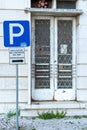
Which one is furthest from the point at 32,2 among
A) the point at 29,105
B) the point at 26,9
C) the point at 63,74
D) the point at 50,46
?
the point at 29,105

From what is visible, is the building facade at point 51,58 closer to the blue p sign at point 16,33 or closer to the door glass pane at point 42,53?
the door glass pane at point 42,53

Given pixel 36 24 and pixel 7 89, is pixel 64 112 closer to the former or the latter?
pixel 7 89

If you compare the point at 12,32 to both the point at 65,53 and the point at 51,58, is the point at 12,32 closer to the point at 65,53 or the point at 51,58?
the point at 51,58

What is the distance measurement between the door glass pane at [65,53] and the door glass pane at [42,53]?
1.12 feet

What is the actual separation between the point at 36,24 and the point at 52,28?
1.53 ft

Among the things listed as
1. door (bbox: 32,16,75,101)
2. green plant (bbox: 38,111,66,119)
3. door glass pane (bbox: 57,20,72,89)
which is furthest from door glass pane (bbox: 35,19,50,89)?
green plant (bbox: 38,111,66,119)

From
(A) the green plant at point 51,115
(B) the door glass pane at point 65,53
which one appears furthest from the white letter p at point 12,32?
(B) the door glass pane at point 65,53

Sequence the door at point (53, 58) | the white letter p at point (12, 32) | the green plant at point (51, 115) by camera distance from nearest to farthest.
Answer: the white letter p at point (12, 32)
the green plant at point (51, 115)
the door at point (53, 58)

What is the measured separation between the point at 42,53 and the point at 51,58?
0.29 meters

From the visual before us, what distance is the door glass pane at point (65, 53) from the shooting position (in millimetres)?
9367

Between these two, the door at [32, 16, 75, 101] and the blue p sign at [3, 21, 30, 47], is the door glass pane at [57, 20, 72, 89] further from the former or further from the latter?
the blue p sign at [3, 21, 30, 47]

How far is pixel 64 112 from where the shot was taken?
346 inches

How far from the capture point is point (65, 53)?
938cm

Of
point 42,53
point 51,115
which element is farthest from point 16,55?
point 42,53
